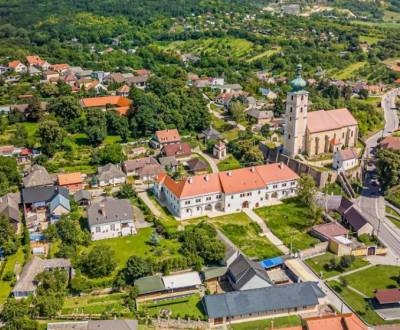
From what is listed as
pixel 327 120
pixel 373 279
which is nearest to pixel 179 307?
pixel 373 279

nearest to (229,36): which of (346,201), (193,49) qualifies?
(193,49)

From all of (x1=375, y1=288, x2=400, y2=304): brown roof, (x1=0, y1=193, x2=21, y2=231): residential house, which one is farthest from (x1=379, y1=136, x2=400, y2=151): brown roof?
(x1=0, y1=193, x2=21, y2=231): residential house

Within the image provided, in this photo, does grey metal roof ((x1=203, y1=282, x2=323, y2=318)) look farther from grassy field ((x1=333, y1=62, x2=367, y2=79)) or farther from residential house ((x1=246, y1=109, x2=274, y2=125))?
grassy field ((x1=333, y1=62, x2=367, y2=79))

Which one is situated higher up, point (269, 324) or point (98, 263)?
point (98, 263)

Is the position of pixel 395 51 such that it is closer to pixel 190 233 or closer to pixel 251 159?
pixel 251 159

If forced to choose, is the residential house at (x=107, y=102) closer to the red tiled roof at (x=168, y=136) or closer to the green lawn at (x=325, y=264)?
the red tiled roof at (x=168, y=136)

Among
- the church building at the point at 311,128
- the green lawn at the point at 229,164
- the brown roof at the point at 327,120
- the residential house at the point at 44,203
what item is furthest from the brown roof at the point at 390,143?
the residential house at the point at 44,203

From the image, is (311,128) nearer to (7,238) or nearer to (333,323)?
(333,323)
